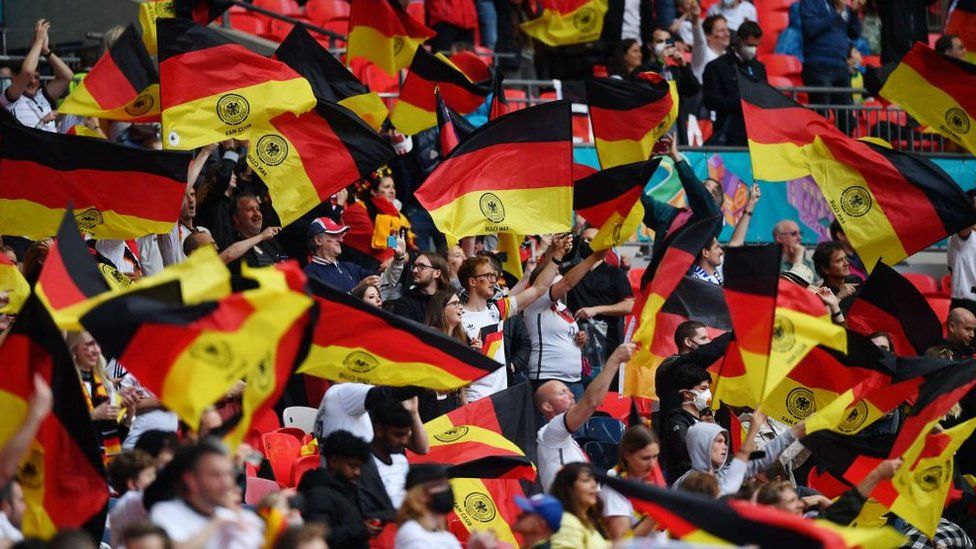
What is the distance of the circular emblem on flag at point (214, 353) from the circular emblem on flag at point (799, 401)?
15.9 feet

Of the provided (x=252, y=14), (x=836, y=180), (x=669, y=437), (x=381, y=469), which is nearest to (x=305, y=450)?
(x=381, y=469)

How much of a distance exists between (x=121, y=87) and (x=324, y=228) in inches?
74.2

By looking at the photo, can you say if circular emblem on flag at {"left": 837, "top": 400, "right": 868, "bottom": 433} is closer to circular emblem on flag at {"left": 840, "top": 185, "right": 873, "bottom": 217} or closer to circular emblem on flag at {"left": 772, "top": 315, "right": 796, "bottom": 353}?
circular emblem on flag at {"left": 772, "top": 315, "right": 796, "bottom": 353}

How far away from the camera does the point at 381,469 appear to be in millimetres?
9375

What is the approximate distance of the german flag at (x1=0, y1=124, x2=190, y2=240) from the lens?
36.8 feet

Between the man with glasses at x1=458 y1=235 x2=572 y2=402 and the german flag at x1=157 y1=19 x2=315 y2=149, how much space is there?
1698 mm

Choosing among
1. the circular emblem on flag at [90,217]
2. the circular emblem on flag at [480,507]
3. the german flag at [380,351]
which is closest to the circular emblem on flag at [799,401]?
the circular emblem on flag at [480,507]

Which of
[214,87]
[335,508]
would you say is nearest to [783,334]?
[335,508]

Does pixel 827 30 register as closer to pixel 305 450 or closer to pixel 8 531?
pixel 305 450

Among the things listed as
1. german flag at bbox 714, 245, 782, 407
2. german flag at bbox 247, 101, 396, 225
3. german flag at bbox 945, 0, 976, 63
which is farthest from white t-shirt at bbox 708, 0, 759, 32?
german flag at bbox 714, 245, 782, 407

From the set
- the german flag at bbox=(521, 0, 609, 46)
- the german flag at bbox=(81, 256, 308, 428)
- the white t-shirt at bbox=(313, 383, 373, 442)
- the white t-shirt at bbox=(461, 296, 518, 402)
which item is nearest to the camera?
the german flag at bbox=(81, 256, 308, 428)

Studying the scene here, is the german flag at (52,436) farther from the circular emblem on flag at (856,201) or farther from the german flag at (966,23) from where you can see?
the german flag at (966,23)

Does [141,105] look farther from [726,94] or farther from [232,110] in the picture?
[726,94]

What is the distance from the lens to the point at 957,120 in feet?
44.3
